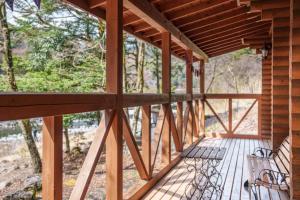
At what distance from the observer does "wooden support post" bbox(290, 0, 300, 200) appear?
284cm

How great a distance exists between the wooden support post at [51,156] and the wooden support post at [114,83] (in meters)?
0.86

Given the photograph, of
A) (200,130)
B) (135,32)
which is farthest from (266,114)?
(135,32)

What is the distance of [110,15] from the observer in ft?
8.89

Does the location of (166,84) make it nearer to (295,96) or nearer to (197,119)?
(295,96)

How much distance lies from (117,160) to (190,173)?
2066 millimetres

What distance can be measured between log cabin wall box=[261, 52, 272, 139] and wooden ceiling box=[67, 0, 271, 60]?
0.54 meters

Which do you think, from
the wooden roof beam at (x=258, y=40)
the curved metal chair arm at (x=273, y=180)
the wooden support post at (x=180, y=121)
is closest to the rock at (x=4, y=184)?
the wooden support post at (x=180, y=121)

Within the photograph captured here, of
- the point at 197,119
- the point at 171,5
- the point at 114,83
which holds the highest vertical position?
the point at 171,5

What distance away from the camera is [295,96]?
2.85m

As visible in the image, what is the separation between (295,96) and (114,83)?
5.49 ft

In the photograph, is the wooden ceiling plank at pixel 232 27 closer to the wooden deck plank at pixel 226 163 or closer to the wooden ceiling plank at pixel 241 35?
the wooden ceiling plank at pixel 241 35

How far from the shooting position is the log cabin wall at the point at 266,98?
24.0ft

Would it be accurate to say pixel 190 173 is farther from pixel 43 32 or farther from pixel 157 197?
pixel 43 32

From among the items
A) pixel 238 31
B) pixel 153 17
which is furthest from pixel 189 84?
pixel 153 17
